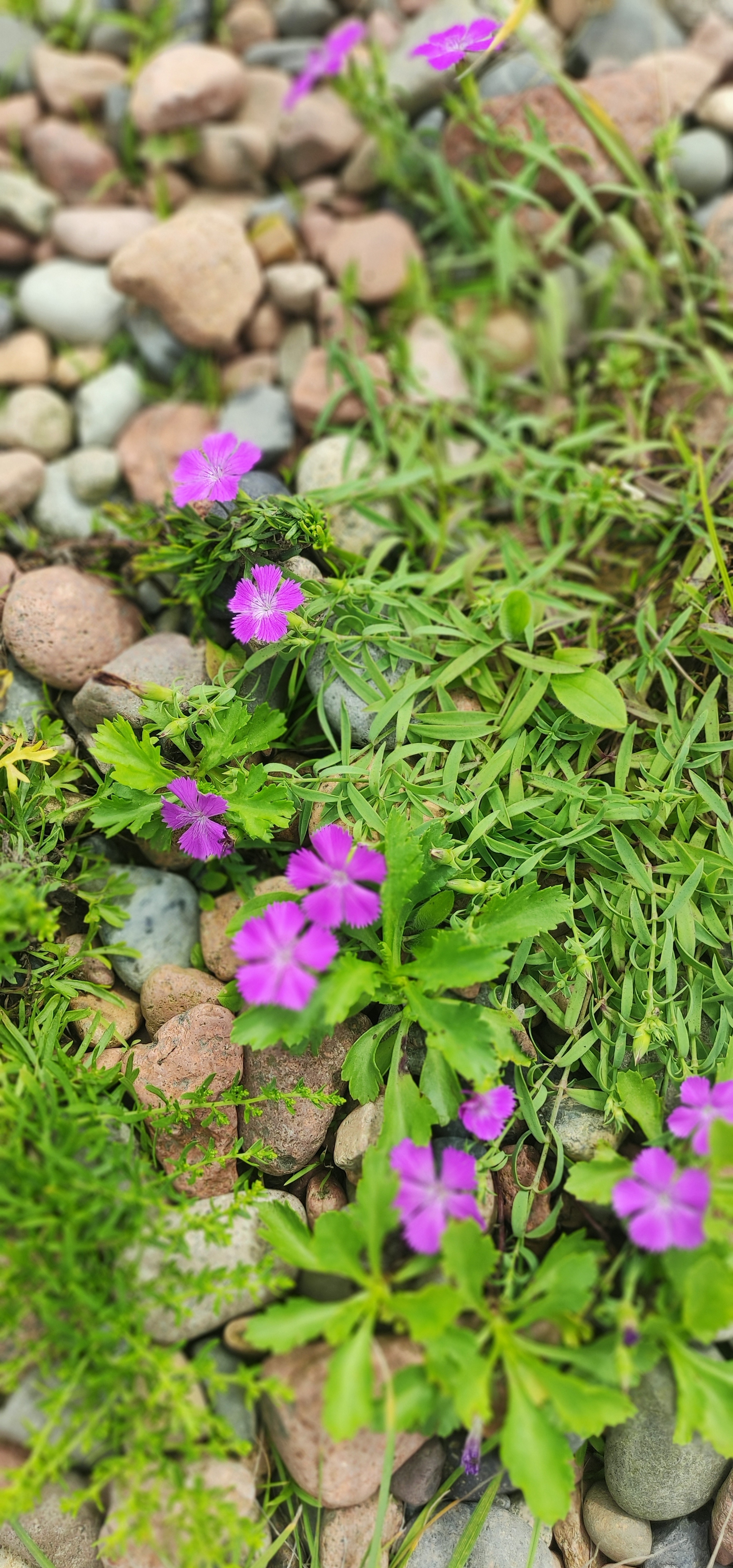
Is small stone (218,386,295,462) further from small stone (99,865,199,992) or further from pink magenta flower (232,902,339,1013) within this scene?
pink magenta flower (232,902,339,1013)

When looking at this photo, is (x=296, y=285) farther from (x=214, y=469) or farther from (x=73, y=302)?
(x=214, y=469)

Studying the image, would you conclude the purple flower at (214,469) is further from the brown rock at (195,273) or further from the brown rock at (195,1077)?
the brown rock at (195,1077)

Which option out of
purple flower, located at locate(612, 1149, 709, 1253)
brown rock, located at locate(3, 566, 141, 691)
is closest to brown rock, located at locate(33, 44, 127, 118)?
brown rock, located at locate(3, 566, 141, 691)

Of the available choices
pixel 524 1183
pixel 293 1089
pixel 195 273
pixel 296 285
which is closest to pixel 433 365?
pixel 296 285

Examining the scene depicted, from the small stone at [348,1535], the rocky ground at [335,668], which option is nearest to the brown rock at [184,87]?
the rocky ground at [335,668]

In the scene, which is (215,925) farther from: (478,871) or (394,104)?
(394,104)

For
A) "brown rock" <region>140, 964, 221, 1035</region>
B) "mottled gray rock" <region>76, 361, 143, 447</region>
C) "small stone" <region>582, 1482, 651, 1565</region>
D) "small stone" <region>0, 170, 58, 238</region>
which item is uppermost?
"small stone" <region>0, 170, 58, 238</region>
